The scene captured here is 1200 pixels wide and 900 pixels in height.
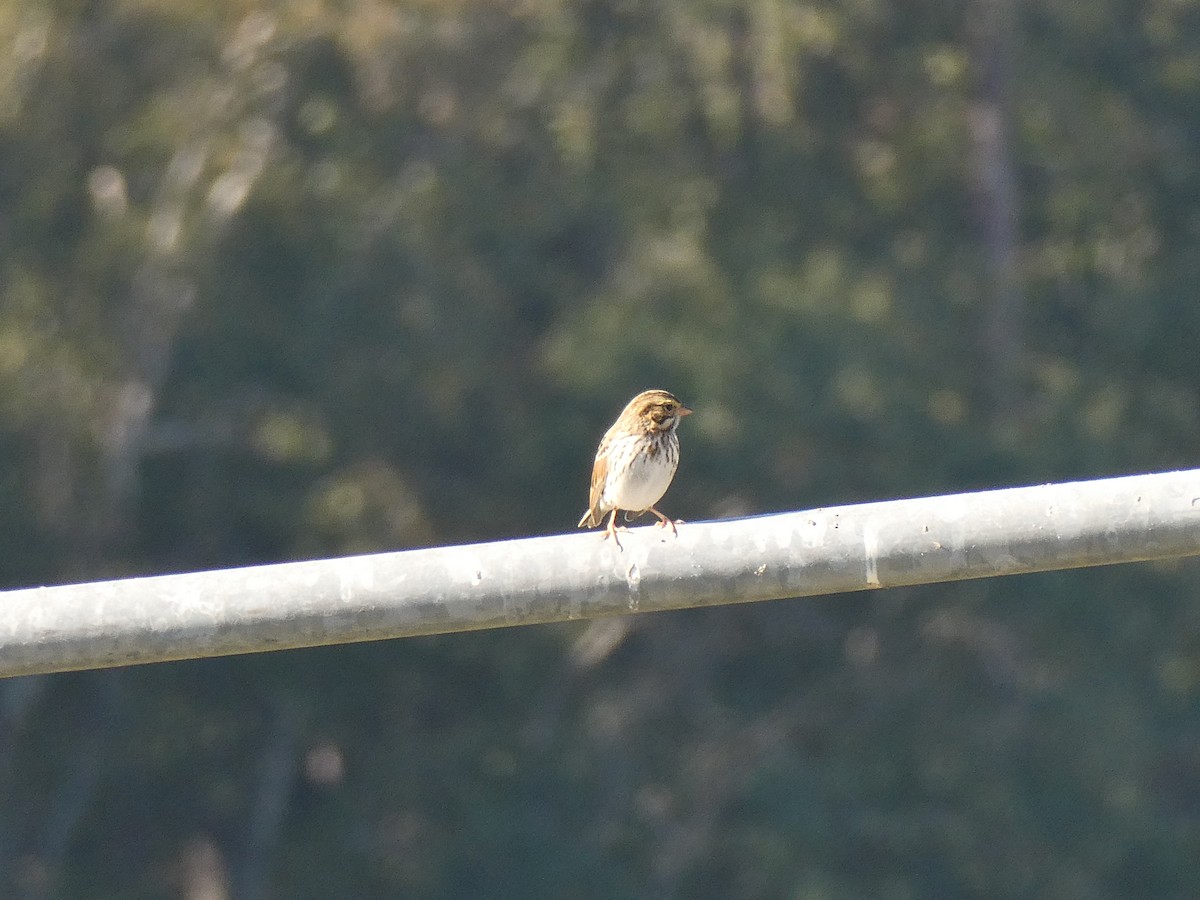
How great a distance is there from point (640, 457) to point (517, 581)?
3852 mm

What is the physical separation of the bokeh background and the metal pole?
678 inches

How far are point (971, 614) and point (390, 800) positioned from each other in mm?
6098

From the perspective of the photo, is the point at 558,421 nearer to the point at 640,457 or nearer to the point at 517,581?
the point at 640,457

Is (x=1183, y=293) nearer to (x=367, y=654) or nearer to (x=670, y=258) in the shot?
(x=670, y=258)

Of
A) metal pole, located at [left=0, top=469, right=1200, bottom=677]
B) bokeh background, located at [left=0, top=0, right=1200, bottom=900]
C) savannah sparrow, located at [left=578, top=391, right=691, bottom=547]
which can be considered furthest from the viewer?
bokeh background, located at [left=0, top=0, right=1200, bottom=900]

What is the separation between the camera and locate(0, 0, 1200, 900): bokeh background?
2191 cm

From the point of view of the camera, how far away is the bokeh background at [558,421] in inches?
862

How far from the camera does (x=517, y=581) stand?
4.14 metres

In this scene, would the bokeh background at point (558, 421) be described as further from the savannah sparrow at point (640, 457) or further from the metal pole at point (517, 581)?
the metal pole at point (517, 581)

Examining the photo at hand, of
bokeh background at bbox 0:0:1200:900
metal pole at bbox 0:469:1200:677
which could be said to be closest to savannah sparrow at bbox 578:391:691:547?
metal pole at bbox 0:469:1200:677

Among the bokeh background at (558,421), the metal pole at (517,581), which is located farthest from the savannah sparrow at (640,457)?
the bokeh background at (558,421)

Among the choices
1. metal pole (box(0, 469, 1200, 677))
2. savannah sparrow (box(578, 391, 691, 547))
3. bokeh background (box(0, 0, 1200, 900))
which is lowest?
bokeh background (box(0, 0, 1200, 900))

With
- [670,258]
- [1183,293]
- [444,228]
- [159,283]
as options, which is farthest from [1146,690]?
[159,283]

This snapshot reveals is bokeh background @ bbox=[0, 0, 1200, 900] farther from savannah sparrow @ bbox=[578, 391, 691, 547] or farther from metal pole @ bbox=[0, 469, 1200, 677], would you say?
metal pole @ bbox=[0, 469, 1200, 677]
